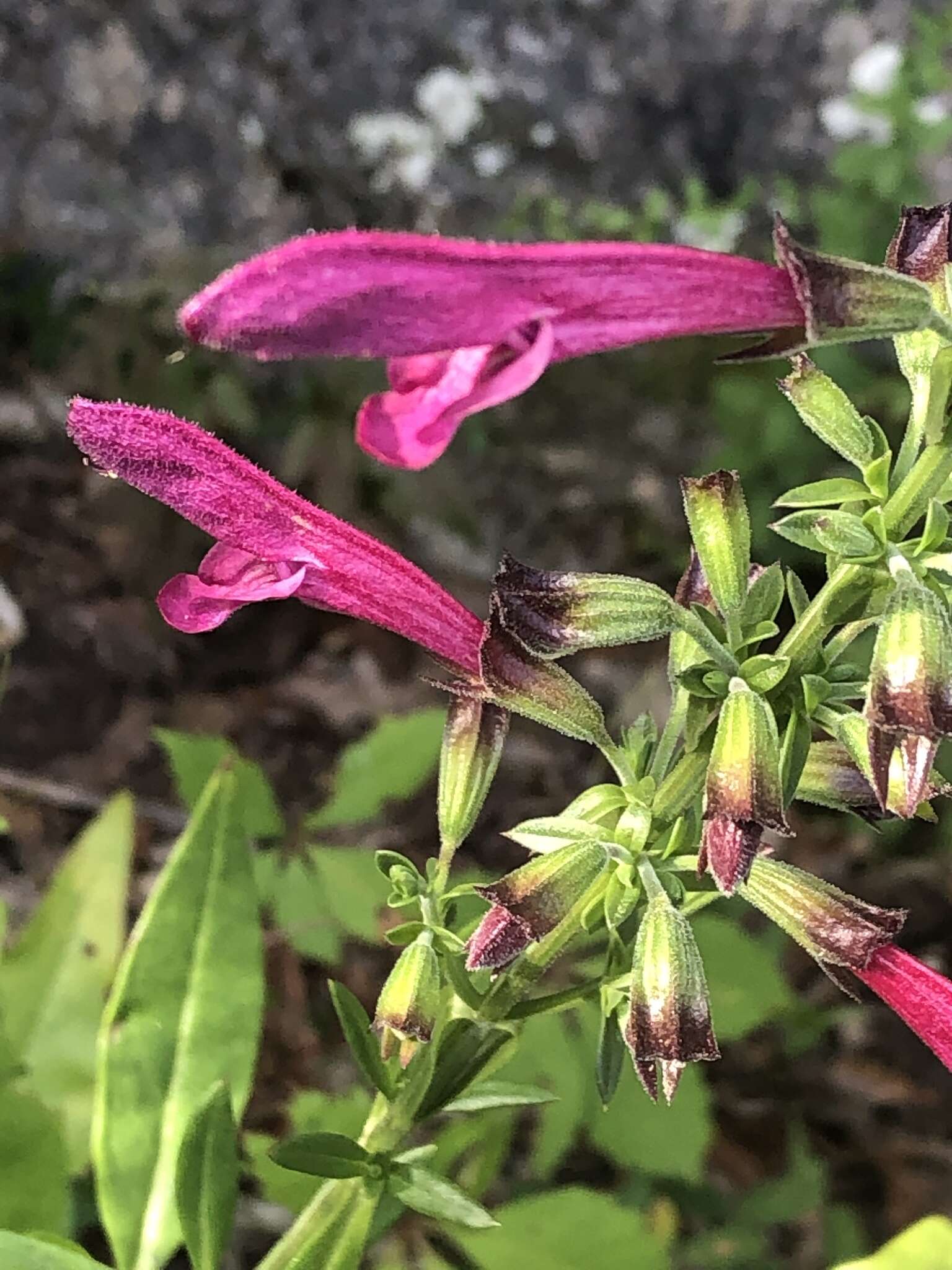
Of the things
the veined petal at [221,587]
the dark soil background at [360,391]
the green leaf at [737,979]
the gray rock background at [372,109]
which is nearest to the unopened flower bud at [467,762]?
the veined petal at [221,587]

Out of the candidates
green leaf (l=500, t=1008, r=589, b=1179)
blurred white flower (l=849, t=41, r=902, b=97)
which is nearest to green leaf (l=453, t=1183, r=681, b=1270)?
green leaf (l=500, t=1008, r=589, b=1179)

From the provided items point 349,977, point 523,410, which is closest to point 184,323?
point 349,977

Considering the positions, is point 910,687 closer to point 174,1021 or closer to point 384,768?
point 174,1021

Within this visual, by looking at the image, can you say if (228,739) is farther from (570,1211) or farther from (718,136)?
(718,136)

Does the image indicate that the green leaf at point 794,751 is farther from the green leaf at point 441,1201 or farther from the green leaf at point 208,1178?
the green leaf at point 208,1178

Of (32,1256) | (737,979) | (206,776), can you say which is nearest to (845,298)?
(32,1256)

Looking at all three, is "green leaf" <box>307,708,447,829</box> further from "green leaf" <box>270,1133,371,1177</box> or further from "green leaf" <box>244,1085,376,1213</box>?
"green leaf" <box>270,1133,371,1177</box>

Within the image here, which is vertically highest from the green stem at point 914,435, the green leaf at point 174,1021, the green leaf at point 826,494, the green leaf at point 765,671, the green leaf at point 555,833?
the green stem at point 914,435
